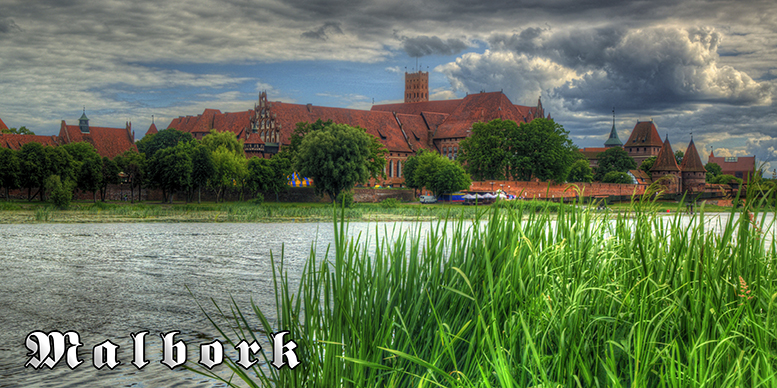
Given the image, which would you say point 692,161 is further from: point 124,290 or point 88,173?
point 124,290

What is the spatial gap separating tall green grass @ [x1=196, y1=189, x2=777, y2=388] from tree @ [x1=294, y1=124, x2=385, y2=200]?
141 ft

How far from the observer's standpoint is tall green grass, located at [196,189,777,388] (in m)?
3.02

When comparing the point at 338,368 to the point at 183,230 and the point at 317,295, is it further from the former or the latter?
the point at 183,230

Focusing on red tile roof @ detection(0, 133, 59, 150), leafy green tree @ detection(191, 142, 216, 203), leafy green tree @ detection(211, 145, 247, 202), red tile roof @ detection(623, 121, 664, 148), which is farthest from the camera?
red tile roof @ detection(623, 121, 664, 148)

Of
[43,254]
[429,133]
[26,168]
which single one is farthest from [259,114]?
[43,254]

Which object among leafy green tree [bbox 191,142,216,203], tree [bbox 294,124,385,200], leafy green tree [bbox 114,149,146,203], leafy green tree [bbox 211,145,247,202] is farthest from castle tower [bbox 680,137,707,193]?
leafy green tree [bbox 114,149,146,203]

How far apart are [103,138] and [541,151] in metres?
70.2

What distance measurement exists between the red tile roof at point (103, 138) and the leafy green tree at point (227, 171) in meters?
43.0

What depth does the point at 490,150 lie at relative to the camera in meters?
64.4

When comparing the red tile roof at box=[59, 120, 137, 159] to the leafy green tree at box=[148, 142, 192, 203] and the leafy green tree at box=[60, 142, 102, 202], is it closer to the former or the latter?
the leafy green tree at box=[60, 142, 102, 202]

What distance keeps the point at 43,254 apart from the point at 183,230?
32.9 ft

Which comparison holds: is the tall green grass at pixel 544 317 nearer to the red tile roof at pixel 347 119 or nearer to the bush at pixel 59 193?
the bush at pixel 59 193

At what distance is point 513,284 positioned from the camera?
3576mm

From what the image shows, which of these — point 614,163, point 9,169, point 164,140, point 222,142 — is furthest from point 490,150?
point 614,163
